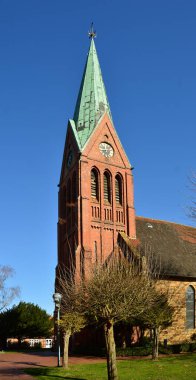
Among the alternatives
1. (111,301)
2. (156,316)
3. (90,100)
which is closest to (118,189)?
(90,100)

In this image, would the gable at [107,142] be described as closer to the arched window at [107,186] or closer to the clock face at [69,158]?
the arched window at [107,186]

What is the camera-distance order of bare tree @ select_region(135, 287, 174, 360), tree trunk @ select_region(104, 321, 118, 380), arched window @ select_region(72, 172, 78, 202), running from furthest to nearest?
arched window @ select_region(72, 172, 78, 202) → bare tree @ select_region(135, 287, 174, 360) → tree trunk @ select_region(104, 321, 118, 380)

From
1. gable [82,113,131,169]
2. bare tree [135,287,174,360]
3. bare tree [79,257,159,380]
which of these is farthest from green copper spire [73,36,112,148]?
A: bare tree [79,257,159,380]

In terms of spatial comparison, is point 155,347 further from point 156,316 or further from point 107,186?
point 107,186

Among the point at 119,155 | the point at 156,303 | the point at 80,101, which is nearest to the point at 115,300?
the point at 156,303

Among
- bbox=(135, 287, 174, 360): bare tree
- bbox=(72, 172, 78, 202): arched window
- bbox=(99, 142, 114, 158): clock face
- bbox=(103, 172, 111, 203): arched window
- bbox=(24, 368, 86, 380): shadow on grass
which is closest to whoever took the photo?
bbox=(24, 368, 86, 380): shadow on grass

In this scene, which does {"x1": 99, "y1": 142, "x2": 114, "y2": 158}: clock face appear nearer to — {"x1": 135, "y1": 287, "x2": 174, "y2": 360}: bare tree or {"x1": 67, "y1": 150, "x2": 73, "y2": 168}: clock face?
{"x1": 67, "y1": 150, "x2": 73, "y2": 168}: clock face

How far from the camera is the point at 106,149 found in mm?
43500

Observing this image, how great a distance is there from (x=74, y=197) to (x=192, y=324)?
16307 millimetres

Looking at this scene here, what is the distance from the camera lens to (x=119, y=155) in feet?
145

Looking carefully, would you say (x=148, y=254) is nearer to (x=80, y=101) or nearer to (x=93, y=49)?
(x=80, y=101)

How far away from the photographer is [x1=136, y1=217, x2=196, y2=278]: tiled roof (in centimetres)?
3709

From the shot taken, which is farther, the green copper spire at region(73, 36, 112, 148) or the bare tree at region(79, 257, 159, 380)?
the green copper spire at region(73, 36, 112, 148)

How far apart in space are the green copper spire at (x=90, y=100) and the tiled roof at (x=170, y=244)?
11.3m
